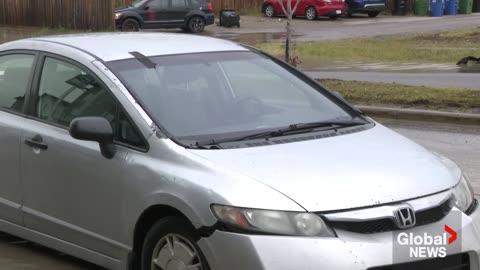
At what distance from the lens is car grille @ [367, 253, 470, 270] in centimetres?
393

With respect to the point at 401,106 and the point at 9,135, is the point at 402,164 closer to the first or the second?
the point at 9,135

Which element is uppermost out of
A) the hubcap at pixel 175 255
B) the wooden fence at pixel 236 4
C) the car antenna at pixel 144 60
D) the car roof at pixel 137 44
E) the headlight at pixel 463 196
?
the car roof at pixel 137 44

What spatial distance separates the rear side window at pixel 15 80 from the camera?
18.1 feet

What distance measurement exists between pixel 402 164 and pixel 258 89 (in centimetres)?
131

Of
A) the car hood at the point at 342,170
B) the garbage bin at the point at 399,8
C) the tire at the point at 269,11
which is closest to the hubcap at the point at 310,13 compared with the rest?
the tire at the point at 269,11

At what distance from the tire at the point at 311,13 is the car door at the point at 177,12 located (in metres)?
9.09

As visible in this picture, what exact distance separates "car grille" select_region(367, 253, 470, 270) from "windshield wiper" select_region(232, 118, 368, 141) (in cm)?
116

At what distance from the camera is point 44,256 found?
5590 millimetres

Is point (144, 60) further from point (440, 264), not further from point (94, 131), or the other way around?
point (440, 264)

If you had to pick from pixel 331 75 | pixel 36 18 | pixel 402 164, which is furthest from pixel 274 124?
pixel 36 18

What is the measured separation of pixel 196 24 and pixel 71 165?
29.2 m

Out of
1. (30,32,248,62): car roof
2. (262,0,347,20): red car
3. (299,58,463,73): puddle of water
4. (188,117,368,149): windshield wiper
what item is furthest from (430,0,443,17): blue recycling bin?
(188,117,368,149): windshield wiper

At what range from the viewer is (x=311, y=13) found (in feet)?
133

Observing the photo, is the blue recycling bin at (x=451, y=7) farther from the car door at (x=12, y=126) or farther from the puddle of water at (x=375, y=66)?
the car door at (x=12, y=126)
